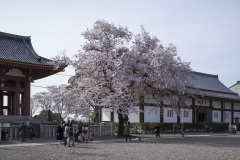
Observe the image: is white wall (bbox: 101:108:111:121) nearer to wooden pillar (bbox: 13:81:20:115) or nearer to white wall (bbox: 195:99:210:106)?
white wall (bbox: 195:99:210:106)

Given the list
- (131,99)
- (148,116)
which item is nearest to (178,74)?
(131,99)

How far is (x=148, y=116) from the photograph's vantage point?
48562mm

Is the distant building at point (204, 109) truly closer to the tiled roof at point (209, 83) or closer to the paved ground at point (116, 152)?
the tiled roof at point (209, 83)

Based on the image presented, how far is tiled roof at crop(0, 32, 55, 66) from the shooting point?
35.0 m

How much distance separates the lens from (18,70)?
3575 cm

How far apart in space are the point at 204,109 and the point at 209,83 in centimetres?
801

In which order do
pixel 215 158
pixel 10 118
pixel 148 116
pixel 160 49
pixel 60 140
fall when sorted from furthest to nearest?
pixel 148 116, pixel 160 49, pixel 10 118, pixel 60 140, pixel 215 158

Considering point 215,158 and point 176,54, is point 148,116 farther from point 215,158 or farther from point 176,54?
point 215,158

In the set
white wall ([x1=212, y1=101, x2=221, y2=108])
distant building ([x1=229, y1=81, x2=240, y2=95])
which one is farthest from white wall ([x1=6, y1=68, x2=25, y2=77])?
distant building ([x1=229, y1=81, x2=240, y2=95])

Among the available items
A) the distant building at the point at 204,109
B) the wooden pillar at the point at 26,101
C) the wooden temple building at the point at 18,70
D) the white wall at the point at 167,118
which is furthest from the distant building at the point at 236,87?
the wooden pillar at the point at 26,101

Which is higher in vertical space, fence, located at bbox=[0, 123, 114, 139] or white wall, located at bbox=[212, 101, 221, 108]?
white wall, located at bbox=[212, 101, 221, 108]

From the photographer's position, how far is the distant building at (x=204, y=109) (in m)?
49.5

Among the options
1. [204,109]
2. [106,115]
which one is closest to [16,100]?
[106,115]

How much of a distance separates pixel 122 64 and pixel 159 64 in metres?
3.45
